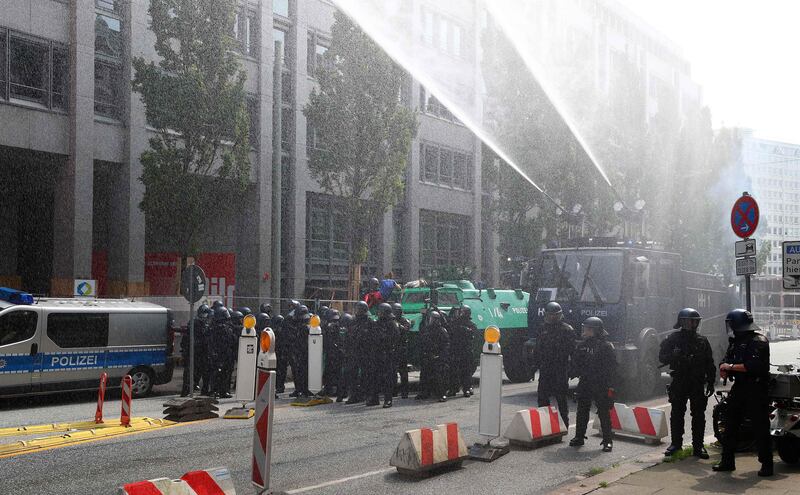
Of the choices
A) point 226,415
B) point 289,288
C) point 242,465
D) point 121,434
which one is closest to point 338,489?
point 242,465

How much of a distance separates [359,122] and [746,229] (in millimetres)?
17358

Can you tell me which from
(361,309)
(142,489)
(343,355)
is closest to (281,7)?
(343,355)

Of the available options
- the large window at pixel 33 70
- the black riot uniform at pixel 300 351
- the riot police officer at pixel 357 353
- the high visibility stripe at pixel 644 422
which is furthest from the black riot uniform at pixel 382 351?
the large window at pixel 33 70

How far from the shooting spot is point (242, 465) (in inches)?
364

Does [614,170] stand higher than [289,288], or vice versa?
[614,170]

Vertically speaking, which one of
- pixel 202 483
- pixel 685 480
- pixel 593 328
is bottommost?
pixel 685 480

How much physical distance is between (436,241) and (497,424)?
29412 mm

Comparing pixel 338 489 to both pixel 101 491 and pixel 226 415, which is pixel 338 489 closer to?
Answer: pixel 101 491

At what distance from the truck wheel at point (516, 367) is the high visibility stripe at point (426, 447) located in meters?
9.97

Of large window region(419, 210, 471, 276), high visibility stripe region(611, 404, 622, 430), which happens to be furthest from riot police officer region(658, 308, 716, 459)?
large window region(419, 210, 471, 276)

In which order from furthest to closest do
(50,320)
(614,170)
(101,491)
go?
(614,170) < (50,320) < (101,491)

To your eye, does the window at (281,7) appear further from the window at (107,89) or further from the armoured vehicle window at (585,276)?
the armoured vehicle window at (585,276)

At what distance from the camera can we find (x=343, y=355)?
15867 millimetres

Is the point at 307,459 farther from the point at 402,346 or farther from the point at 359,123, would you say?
the point at 359,123
